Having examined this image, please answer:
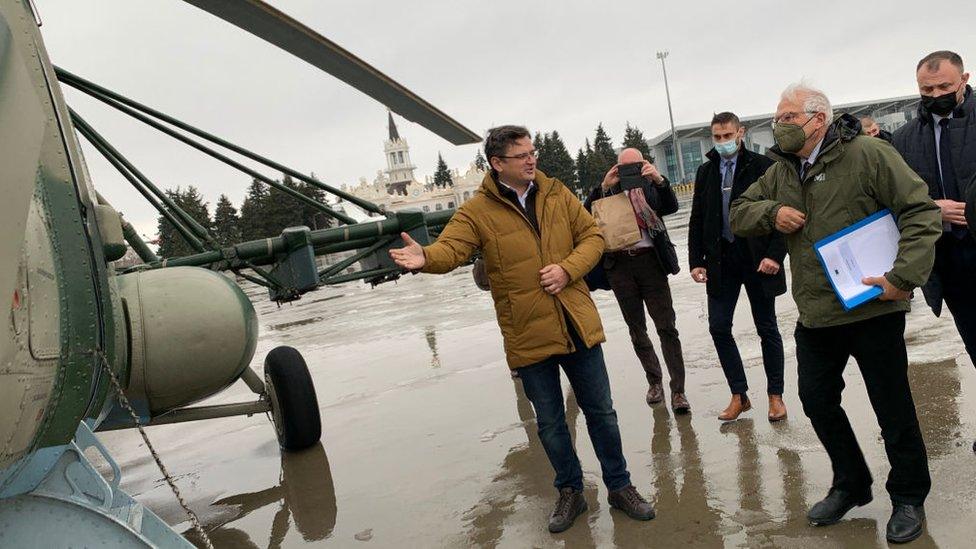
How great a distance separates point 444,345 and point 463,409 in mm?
3232

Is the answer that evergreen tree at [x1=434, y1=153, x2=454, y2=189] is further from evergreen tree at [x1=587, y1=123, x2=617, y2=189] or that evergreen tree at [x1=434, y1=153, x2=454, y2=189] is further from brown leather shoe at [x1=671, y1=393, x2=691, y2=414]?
brown leather shoe at [x1=671, y1=393, x2=691, y2=414]

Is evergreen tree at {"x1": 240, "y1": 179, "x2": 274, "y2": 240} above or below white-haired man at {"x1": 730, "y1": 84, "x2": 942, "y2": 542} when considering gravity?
above

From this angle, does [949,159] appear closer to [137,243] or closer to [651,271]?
[651,271]

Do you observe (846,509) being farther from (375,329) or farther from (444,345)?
(375,329)

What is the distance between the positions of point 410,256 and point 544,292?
0.65 m

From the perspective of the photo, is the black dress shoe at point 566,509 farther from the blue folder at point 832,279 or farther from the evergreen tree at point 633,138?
the evergreen tree at point 633,138

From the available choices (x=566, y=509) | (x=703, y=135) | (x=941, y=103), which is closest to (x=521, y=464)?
(x=566, y=509)

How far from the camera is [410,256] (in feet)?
11.0

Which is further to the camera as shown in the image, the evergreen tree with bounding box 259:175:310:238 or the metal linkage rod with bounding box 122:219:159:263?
the evergreen tree with bounding box 259:175:310:238

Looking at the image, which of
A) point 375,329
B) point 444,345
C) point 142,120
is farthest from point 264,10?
point 375,329

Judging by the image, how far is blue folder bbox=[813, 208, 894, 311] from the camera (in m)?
2.95

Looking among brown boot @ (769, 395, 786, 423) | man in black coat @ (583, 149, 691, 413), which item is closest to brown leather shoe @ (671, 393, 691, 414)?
man in black coat @ (583, 149, 691, 413)

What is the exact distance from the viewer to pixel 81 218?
8.54 feet

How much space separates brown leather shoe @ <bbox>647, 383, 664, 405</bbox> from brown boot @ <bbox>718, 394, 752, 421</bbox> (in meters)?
0.63
